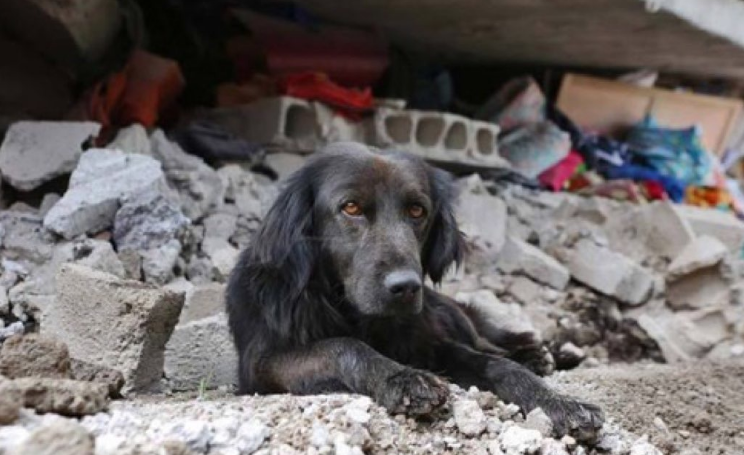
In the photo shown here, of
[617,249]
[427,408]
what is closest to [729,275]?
[617,249]

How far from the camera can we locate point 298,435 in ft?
8.04

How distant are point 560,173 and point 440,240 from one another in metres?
3.88

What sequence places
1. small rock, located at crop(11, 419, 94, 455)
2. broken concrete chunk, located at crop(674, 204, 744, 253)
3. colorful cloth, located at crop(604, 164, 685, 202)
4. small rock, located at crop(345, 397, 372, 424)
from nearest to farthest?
small rock, located at crop(11, 419, 94, 455)
small rock, located at crop(345, 397, 372, 424)
broken concrete chunk, located at crop(674, 204, 744, 253)
colorful cloth, located at crop(604, 164, 685, 202)

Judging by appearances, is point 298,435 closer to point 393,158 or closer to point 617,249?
point 393,158

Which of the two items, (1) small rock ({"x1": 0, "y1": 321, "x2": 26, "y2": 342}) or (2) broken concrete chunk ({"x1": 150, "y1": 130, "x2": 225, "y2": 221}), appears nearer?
(1) small rock ({"x1": 0, "y1": 321, "x2": 26, "y2": 342})

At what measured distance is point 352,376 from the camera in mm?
2967

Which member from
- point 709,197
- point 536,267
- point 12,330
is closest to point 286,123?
point 536,267

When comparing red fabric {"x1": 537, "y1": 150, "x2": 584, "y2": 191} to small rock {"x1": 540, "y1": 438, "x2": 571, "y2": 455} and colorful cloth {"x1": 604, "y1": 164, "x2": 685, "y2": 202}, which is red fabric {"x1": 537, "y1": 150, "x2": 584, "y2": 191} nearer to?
colorful cloth {"x1": 604, "y1": 164, "x2": 685, "y2": 202}

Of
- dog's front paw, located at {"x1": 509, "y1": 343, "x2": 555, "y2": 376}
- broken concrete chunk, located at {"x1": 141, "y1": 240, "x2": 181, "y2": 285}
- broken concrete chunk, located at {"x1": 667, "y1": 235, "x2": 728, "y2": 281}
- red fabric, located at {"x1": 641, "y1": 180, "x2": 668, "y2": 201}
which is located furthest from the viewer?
red fabric, located at {"x1": 641, "y1": 180, "x2": 668, "y2": 201}

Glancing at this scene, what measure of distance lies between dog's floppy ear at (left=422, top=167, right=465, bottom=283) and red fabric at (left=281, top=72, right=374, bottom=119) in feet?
8.76

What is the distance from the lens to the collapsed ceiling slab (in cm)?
559

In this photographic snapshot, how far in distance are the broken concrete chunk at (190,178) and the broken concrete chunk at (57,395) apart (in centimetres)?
260

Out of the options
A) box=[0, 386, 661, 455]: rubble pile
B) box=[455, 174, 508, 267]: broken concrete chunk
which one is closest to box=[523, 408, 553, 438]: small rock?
box=[0, 386, 661, 455]: rubble pile

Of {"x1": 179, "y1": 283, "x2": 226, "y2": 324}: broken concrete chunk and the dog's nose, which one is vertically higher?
the dog's nose
